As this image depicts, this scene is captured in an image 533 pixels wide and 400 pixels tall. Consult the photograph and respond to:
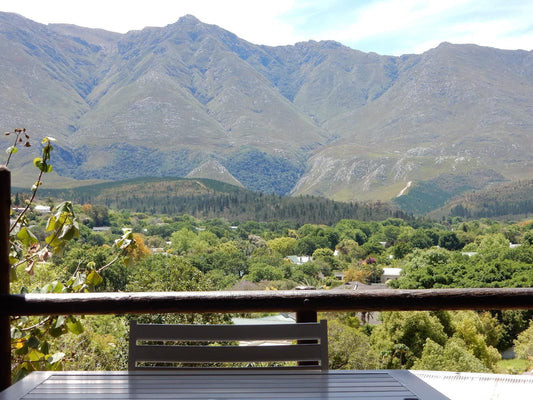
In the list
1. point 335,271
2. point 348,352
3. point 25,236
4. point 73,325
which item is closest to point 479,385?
point 73,325

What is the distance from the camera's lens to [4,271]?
1.63 m

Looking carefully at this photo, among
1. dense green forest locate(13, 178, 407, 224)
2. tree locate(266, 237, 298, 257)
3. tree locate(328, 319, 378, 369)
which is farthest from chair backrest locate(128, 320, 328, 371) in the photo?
dense green forest locate(13, 178, 407, 224)

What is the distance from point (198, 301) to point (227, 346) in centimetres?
26

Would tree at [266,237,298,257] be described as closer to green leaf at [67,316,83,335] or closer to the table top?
green leaf at [67,316,83,335]

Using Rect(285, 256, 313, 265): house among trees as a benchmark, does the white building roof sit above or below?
above

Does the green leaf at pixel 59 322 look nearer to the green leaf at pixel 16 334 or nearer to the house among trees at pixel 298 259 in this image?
the green leaf at pixel 16 334

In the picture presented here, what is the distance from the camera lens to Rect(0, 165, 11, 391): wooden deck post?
1572 mm

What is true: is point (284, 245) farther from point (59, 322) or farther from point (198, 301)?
point (198, 301)

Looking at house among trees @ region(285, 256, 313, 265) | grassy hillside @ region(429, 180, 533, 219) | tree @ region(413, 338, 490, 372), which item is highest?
grassy hillside @ region(429, 180, 533, 219)

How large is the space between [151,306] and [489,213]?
8669 centimetres

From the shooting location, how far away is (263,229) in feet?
227

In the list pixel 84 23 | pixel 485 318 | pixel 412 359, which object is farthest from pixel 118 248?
pixel 84 23

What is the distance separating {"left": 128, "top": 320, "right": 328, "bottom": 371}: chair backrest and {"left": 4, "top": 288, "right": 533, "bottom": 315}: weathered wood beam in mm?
186

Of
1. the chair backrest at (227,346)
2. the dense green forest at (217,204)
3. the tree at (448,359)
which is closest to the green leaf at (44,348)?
the chair backrest at (227,346)
